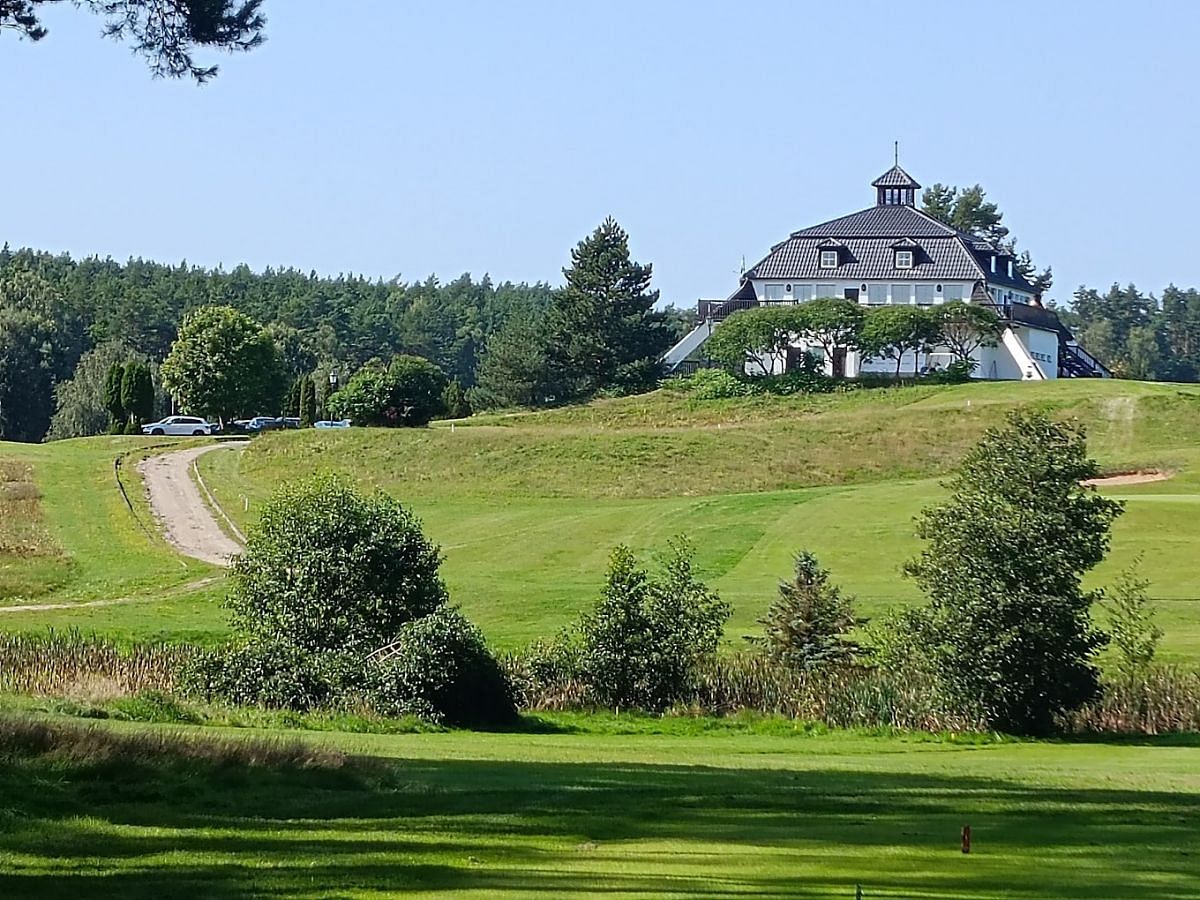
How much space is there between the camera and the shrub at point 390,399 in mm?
89312

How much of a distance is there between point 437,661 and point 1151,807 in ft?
53.6

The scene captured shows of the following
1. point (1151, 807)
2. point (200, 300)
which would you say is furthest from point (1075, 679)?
point (200, 300)

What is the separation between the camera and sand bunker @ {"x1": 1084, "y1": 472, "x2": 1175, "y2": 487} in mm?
60281

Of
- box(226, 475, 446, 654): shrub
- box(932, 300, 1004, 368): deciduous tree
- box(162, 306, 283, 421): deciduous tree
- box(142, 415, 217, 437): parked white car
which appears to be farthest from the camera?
box(162, 306, 283, 421): deciduous tree

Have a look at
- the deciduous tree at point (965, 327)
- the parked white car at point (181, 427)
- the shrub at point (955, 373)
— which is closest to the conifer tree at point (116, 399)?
the parked white car at point (181, 427)

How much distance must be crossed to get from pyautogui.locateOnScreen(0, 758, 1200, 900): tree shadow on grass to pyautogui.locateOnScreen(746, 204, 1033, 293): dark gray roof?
93.0 metres

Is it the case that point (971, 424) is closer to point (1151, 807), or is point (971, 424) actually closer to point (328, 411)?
point (328, 411)

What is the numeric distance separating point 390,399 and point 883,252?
122 ft

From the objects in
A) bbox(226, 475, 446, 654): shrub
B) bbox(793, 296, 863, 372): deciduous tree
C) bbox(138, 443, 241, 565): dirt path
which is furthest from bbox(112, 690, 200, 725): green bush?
bbox(793, 296, 863, 372): deciduous tree

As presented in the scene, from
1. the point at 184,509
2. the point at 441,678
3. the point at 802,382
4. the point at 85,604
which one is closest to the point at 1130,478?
the point at 802,382

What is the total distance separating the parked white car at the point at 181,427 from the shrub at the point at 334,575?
219 feet

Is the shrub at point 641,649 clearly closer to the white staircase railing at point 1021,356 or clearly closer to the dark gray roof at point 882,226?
the white staircase railing at point 1021,356

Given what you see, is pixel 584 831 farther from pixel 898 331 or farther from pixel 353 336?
pixel 353 336

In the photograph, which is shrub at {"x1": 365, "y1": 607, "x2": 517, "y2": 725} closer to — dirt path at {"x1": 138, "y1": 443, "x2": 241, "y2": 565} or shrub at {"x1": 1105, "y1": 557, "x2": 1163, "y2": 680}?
shrub at {"x1": 1105, "y1": 557, "x2": 1163, "y2": 680}
